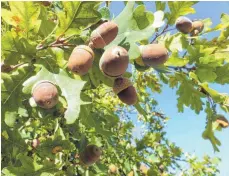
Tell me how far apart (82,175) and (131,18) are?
97.4 inches

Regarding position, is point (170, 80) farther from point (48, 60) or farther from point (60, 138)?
point (48, 60)

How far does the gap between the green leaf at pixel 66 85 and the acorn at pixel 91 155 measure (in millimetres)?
1218

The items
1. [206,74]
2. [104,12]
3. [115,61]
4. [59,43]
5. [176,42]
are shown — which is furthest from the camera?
[176,42]

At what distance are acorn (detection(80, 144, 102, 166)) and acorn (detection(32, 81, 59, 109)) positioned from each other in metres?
1.33

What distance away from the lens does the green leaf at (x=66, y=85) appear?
6.91 feet

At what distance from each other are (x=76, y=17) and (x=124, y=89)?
509 millimetres

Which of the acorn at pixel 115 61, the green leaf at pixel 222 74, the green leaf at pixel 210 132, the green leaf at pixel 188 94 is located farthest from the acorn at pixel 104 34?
the green leaf at pixel 210 132

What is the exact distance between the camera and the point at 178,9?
2.83 m

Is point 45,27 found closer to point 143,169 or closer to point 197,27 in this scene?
point 197,27

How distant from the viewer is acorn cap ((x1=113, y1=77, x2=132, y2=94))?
2.30 m

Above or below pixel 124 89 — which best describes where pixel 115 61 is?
above

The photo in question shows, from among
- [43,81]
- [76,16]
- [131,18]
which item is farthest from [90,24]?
[43,81]

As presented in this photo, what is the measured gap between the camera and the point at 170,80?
354 centimetres

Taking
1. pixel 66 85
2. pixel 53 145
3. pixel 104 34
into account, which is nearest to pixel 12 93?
pixel 66 85
